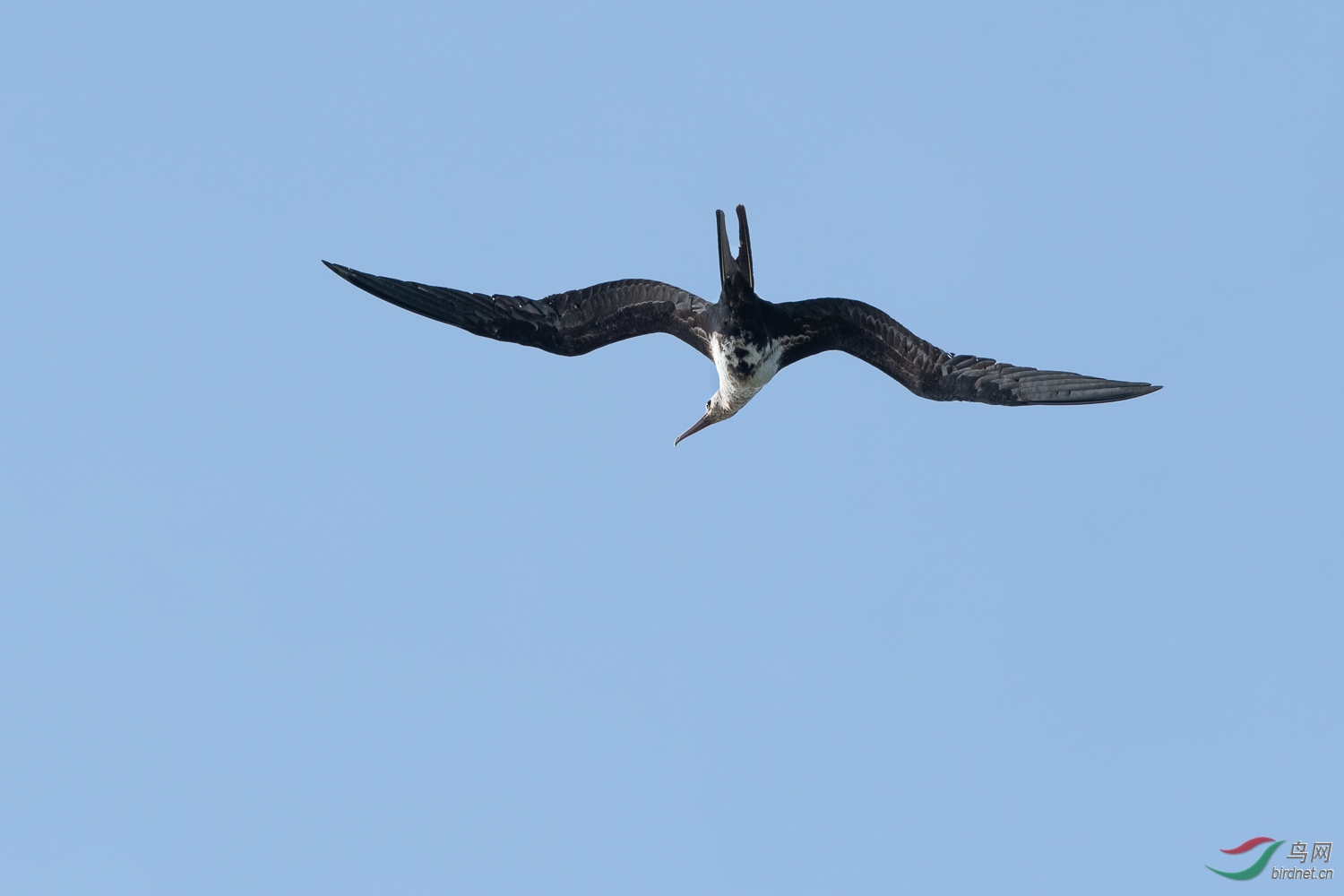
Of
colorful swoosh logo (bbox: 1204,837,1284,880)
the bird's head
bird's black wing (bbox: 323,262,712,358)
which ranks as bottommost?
colorful swoosh logo (bbox: 1204,837,1284,880)

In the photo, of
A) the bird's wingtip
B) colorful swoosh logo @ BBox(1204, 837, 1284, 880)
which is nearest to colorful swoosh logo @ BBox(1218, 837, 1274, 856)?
colorful swoosh logo @ BBox(1204, 837, 1284, 880)

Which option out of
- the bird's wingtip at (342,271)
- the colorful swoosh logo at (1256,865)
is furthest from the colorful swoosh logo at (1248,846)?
the bird's wingtip at (342,271)

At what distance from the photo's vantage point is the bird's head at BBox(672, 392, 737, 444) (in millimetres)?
24734

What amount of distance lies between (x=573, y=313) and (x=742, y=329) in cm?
214

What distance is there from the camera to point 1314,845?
24094 mm

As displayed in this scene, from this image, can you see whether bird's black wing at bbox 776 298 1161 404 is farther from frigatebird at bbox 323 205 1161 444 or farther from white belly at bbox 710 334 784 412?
white belly at bbox 710 334 784 412

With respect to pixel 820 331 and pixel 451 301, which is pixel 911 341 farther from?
pixel 451 301

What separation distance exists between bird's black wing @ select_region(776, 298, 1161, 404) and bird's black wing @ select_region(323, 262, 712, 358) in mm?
1338

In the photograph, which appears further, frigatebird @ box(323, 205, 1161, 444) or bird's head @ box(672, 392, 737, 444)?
bird's head @ box(672, 392, 737, 444)

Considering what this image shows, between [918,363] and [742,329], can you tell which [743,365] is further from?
[918,363]

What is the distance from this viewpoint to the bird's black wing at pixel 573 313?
22.3 metres

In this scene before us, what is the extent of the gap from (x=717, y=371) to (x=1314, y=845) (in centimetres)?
1008

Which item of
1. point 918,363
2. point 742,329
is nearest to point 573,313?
point 742,329

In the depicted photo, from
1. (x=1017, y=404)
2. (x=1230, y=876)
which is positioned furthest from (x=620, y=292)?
(x=1230, y=876)
